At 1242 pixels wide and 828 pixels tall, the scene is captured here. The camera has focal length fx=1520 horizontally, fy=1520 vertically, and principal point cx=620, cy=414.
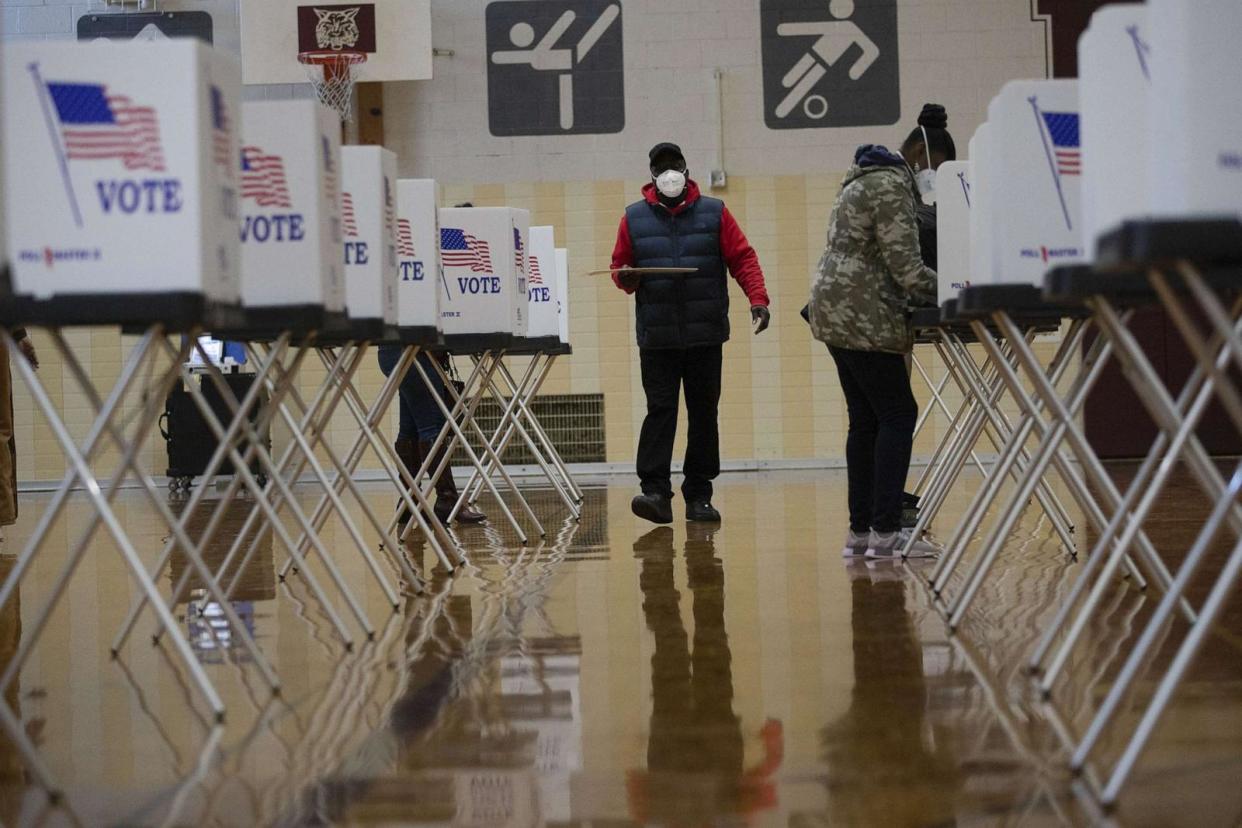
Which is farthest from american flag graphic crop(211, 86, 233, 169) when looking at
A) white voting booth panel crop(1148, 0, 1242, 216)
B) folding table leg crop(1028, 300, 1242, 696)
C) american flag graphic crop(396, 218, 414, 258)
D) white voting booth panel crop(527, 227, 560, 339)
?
white voting booth panel crop(527, 227, 560, 339)

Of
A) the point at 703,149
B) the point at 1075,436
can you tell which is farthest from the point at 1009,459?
the point at 703,149

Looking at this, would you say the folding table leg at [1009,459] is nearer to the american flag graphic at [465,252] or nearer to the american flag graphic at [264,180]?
the american flag graphic at [264,180]

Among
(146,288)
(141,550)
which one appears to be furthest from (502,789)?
(141,550)

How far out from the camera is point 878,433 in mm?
4641

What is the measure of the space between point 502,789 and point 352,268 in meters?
2.08

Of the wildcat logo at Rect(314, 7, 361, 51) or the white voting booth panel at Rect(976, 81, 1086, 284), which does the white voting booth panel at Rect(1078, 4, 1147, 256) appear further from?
the wildcat logo at Rect(314, 7, 361, 51)

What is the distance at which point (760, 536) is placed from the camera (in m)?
5.61

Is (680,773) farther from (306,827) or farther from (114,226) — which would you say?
(114,226)

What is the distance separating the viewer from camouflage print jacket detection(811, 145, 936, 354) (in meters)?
4.40

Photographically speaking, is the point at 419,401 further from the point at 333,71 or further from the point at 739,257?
the point at 333,71

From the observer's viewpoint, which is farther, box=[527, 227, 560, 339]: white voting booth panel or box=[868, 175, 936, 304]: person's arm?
box=[527, 227, 560, 339]: white voting booth panel

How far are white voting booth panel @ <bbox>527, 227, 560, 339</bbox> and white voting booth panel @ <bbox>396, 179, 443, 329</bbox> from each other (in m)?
2.16

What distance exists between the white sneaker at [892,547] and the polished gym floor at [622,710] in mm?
162

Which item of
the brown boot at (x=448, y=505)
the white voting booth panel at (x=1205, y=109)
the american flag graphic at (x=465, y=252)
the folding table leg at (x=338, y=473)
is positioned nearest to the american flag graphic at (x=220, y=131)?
the folding table leg at (x=338, y=473)
